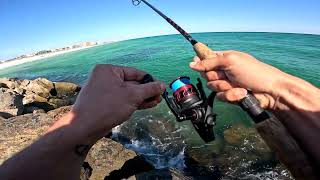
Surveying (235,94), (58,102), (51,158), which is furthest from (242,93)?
(58,102)

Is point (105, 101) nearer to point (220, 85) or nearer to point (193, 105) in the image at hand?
point (193, 105)

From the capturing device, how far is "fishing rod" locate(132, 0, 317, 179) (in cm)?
254

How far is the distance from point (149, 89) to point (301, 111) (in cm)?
164

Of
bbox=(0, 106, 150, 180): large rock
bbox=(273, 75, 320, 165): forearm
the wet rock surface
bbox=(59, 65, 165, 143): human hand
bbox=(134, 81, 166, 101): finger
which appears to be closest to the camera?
bbox=(59, 65, 165, 143): human hand

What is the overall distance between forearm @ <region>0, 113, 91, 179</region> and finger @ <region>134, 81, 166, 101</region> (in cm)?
55

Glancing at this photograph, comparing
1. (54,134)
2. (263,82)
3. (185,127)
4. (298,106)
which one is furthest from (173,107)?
(185,127)

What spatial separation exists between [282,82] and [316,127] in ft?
2.41

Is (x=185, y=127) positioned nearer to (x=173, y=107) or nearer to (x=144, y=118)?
(x=144, y=118)

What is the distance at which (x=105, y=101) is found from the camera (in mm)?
2107

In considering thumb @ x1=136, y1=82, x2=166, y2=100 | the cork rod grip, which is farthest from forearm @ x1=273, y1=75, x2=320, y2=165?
thumb @ x1=136, y1=82, x2=166, y2=100

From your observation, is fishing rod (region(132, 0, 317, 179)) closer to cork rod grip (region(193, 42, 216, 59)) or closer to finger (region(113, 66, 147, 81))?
cork rod grip (region(193, 42, 216, 59))

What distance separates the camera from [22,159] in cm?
181

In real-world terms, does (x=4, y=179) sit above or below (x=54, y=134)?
below

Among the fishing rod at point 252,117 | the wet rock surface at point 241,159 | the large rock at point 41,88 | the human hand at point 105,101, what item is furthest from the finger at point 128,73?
the large rock at point 41,88
